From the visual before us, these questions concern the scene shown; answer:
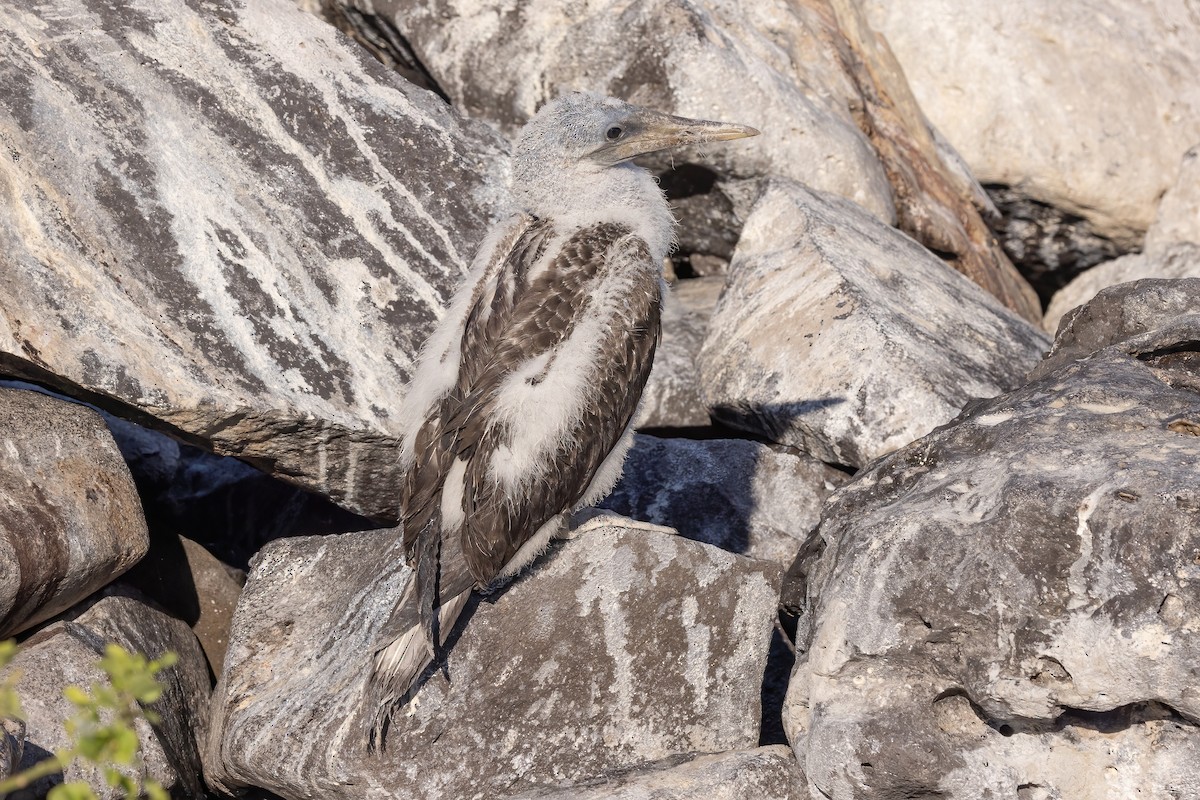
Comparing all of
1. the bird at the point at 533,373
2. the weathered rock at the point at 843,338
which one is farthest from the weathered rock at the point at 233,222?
the weathered rock at the point at 843,338

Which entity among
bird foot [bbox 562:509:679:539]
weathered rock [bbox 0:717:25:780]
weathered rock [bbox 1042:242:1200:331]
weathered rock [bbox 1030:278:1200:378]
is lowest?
weathered rock [bbox 0:717:25:780]

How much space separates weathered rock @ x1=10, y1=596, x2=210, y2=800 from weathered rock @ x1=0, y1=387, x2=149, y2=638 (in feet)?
0.38

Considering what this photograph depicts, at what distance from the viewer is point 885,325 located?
5.39m

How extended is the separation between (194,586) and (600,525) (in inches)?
74.3

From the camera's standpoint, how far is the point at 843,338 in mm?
5383

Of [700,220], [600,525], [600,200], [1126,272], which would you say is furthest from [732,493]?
[1126,272]

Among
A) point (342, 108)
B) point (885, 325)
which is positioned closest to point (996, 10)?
point (885, 325)

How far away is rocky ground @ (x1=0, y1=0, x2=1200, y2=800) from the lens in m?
3.28

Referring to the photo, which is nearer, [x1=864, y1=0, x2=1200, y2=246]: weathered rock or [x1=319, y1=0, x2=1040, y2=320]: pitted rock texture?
[x1=319, y1=0, x2=1040, y2=320]: pitted rock texture

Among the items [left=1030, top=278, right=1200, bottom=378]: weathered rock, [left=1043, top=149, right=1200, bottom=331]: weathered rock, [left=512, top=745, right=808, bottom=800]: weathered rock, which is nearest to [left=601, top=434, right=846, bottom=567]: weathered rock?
[left=1030, top=278, right=1200, bottom=378]: weathered rock

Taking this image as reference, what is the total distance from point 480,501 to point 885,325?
2.19 meters

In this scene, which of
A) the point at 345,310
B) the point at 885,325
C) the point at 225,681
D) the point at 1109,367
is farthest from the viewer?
Result: the point at 885,325

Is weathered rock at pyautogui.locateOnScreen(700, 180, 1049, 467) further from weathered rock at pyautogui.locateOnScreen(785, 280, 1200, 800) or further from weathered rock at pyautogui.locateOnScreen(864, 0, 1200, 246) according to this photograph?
weathered rock at pyautogui.locateOnScreen(864, 0, 1200, 246)

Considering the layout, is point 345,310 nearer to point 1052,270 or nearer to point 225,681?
point 225,681
